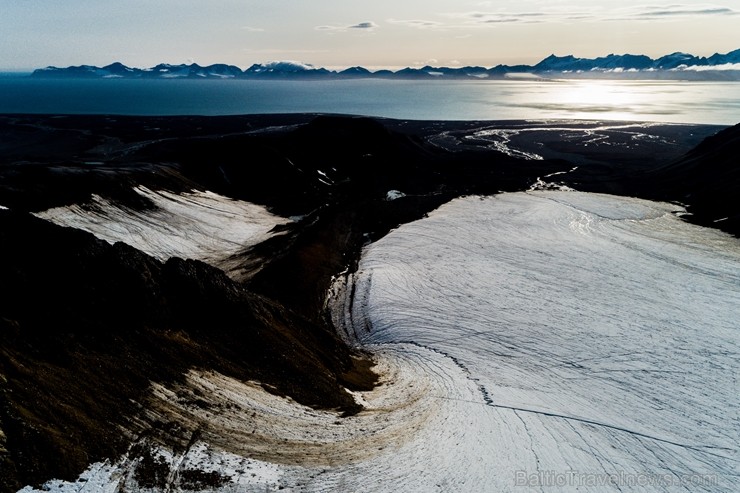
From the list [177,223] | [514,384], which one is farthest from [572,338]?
[177,223]

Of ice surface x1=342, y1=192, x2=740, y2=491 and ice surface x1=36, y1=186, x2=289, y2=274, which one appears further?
ice surface x1=36, y1=186, x2=289, y2=274

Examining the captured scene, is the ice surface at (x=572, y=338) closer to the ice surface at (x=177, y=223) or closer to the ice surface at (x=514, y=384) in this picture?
the ice surface at (x=514, y=384)

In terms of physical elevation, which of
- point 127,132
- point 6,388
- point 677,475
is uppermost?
point 127,132

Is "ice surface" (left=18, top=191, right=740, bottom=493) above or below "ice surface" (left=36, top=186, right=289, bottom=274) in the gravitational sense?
below

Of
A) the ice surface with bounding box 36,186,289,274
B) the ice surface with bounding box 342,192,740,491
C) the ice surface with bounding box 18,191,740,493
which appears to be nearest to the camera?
the ice surface with bounding box 18,191,740,493

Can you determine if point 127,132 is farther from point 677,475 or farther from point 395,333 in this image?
point 677,475

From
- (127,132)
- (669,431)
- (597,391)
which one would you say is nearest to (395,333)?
(597,391)

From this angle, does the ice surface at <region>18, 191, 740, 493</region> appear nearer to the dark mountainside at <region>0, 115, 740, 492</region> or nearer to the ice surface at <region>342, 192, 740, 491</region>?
the ice surface at <region>342, 192, 740, 491</region>

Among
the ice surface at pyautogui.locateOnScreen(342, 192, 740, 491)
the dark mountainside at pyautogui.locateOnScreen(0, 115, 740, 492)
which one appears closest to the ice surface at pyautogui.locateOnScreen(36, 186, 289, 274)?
the dark mountainside at pyautogui.locateOnScreen(0, 115, 740, 492)
